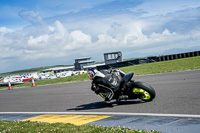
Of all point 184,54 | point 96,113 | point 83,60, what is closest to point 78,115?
point 96,113

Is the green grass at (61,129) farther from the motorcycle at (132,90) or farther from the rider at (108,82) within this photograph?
the motorcycle at (132,90)

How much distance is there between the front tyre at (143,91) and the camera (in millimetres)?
7148

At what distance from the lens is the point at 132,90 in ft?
24.1

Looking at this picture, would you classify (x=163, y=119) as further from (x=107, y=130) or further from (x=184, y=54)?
(x=184, y=54)

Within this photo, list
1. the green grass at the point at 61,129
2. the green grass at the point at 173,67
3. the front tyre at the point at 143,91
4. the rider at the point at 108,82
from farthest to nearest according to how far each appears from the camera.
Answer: the green grass at the point at 173,67 < the rider at the point at 108,82 < the front tyre at the point at 143,91 < the green grass at the point at 61,129

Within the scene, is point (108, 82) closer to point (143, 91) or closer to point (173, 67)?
point (143, 91)

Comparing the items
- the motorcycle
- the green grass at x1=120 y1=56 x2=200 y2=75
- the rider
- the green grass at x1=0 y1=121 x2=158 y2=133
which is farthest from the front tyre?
the green grass at x1=120 y1=56 x2=200 y2=75

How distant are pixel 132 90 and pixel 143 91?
0.32m

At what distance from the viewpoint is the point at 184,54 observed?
32.0 metres

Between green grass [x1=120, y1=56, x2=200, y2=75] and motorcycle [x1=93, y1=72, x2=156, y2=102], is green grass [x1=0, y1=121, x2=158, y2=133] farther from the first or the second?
green grass [x1=120, y1=56, x2=200, y2=75]

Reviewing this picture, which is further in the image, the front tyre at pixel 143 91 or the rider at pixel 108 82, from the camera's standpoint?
the rider at pixel 108 82

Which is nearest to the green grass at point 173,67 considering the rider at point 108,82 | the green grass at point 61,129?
the rider at point 108,82

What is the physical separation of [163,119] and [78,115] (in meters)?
2.67

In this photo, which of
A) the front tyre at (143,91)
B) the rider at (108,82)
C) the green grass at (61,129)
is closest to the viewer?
the green grass at (61,129)
